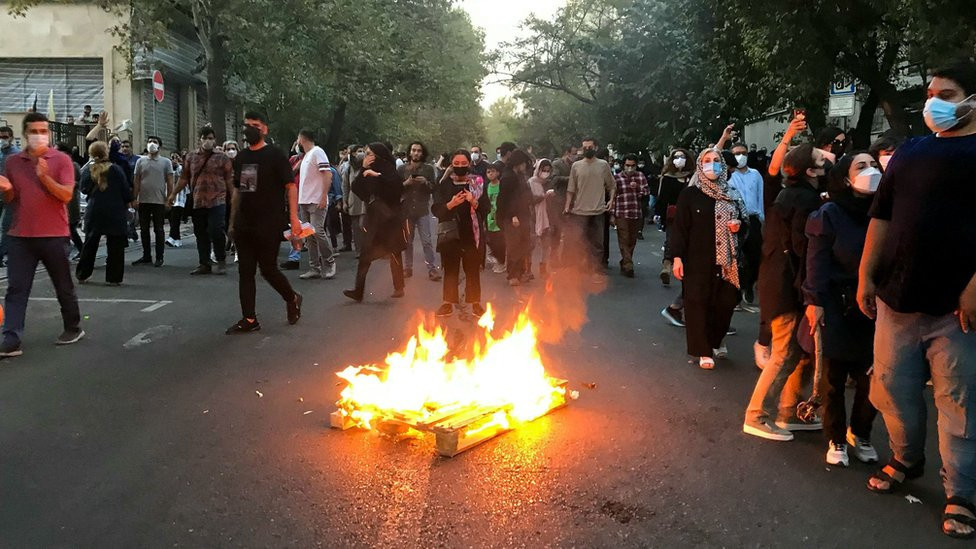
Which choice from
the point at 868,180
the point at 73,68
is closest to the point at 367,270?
the point at 868,180

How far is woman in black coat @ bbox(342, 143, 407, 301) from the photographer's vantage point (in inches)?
406

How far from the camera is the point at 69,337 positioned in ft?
25.8

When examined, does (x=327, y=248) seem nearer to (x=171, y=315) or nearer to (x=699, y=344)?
(x=171, y=315)

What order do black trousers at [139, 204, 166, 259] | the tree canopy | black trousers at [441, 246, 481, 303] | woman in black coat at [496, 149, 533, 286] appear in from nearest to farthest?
black trousers at [441, 246, 481, 303] → woman in black coat at [496, 149, 533, 286] → black trousers at [139, 204, 166, 259] → the tree canopy

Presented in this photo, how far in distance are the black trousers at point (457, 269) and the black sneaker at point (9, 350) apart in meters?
4.08

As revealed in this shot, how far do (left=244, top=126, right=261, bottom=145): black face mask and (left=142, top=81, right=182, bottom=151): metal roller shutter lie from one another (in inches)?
876

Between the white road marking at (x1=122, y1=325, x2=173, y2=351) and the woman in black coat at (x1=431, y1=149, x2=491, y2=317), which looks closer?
the white road marking at (x1=122, y1=325, x2=173, y2=351)

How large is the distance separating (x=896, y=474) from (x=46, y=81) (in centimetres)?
2969

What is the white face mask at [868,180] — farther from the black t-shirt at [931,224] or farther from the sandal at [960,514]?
the sandal at [960,514]

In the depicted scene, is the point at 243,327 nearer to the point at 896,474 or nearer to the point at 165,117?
the point at 896,474

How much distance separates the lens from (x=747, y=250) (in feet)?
31.6

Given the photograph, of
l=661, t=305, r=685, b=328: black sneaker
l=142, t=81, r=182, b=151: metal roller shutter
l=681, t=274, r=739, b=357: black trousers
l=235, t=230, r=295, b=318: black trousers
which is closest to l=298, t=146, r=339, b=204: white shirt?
l=235, t=230, r=295, b=318: black trousers

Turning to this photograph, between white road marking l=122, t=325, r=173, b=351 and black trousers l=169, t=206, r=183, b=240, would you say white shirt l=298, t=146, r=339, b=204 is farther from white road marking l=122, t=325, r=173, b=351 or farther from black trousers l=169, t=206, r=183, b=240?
black trousers l=169, t=206, r=183, b=240

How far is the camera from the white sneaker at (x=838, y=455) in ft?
15.8
